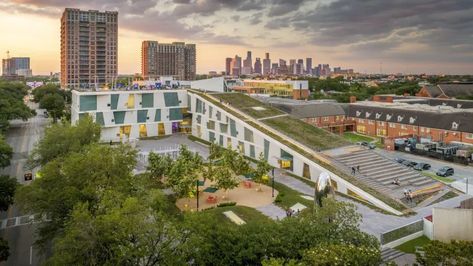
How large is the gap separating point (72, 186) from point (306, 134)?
1409 inches

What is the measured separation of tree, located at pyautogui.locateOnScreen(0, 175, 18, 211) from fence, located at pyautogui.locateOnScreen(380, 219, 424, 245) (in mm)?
28003

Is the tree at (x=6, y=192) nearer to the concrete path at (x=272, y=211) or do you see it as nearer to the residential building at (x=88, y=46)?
the concrete path at (x=272, y=211)

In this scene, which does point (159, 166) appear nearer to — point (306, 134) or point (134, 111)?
point (306, 134)

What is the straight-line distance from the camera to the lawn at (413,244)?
2939 cm

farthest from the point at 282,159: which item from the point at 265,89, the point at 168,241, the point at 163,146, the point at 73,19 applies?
the point at 73,19

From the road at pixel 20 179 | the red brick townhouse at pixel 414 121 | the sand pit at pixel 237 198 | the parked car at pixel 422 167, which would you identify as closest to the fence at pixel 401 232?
the sand pit at pixel 237 198

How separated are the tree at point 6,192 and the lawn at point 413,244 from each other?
29369 mm

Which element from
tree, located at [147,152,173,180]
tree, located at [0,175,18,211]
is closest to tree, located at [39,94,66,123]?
tree, located at [147,152,173,180]

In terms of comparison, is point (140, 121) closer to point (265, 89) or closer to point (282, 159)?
point (282, 159)

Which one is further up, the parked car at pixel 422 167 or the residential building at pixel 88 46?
the residential building at pixel 88 46

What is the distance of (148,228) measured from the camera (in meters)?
19.2

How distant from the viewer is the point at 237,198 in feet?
133

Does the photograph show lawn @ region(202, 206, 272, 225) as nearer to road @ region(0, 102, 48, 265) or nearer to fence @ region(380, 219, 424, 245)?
fence @ region(380, 219, 424, 245)

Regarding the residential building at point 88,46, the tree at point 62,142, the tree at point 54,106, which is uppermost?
the residential building at point 88,46
